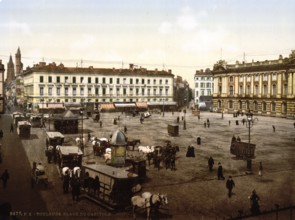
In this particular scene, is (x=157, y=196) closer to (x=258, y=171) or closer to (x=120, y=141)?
(x=120, y=141)

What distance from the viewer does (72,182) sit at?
16938mm

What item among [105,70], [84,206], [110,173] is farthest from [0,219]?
[105,70]

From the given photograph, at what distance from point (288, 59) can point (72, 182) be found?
2372 inches

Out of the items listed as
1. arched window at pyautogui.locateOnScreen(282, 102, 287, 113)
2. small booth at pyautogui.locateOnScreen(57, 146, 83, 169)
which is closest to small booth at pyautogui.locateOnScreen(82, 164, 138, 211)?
small booth at pyautogui.locateOnScreen(57, 146, 83, 169)

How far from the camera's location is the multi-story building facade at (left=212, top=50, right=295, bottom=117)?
66350 mm

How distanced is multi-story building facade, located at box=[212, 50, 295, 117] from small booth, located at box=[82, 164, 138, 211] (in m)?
50.1

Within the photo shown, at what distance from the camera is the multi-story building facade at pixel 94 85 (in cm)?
7656

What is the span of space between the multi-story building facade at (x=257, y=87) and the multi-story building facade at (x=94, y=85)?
15.4 meters

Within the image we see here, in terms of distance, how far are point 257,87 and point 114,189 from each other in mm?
64933

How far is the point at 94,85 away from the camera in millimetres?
81375

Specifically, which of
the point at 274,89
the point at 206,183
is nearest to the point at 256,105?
the point at 274,89

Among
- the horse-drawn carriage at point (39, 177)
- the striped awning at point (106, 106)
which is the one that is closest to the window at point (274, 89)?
the striped awning at point (106, 106)

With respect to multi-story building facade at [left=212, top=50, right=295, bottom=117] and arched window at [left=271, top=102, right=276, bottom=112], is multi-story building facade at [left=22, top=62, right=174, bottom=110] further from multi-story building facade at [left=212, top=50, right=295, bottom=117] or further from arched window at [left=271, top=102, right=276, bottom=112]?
arched window at [left=271, top=102, right=276, bottom=112]

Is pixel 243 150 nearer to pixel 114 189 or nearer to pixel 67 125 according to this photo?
pixel 114 189
